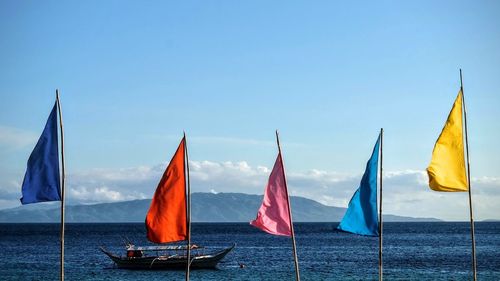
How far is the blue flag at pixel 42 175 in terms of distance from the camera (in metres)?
27.4

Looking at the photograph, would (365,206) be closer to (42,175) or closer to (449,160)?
(449,160)

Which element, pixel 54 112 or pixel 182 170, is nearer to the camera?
pixel 54 112

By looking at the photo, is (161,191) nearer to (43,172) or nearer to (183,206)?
(183,206)

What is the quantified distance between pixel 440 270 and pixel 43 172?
5539 cm

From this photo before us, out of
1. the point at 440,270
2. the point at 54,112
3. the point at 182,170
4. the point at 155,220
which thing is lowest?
the point at 440,270

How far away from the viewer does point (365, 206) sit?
29969 mm

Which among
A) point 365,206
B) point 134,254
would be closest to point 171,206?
point 365,206

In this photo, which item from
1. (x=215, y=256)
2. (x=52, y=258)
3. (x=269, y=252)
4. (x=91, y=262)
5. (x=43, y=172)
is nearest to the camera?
(x=43, y=172)

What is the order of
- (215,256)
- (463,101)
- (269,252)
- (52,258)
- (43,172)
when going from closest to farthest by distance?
1. (43,172)
2. (463,101)
3. (215,256)
4. (52,258)
5. (269,252)

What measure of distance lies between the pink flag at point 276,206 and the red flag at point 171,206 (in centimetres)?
319

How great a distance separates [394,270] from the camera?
245ft

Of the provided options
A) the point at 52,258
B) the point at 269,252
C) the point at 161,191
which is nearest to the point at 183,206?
the point at 161,191

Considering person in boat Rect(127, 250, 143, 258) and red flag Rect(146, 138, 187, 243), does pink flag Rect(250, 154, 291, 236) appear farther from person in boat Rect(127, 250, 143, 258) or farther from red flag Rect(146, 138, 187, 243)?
person in boat Rect(127, 250, 143, 258)

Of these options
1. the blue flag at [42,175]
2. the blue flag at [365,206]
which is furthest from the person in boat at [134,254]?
the blue flag at [42,175]
